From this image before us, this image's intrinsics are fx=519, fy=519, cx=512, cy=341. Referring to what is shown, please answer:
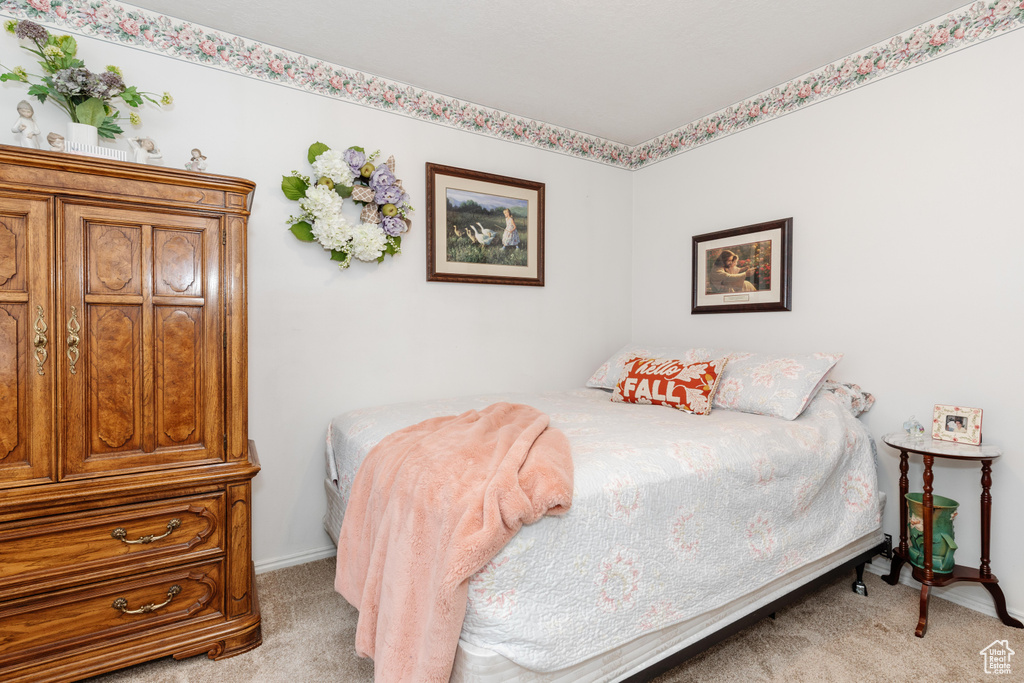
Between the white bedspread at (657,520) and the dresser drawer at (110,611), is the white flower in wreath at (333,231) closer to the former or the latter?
the white bedspread at (657,520)

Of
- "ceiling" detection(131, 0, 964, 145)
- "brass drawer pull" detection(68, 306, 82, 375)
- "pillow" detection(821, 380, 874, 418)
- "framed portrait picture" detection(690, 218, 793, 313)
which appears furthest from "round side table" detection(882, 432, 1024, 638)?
"brass drawer pull" detection(68, 306, 82, 375)

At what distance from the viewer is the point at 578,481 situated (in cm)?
143

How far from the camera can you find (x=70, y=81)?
1.83m

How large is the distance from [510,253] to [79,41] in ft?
7.08

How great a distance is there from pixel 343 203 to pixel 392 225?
0.86 ft

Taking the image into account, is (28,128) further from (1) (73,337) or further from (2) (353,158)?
(2) (353,158)

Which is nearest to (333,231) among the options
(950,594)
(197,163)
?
(197,163)

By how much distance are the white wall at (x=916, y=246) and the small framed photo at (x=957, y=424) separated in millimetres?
136

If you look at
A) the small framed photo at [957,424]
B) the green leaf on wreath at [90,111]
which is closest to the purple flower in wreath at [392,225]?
the green leaf on wreath at [90,111]

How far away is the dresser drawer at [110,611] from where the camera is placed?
1.57m

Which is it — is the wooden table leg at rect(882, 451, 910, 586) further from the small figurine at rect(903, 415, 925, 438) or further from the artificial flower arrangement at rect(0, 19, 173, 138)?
the artificial flower arrangement at rect(0, 19, 173, 138)

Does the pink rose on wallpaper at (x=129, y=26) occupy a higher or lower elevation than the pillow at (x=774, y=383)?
higher

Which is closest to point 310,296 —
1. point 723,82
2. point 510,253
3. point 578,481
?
point 510,253

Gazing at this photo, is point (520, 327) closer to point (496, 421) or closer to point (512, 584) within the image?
point (496, 421)
